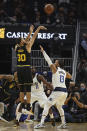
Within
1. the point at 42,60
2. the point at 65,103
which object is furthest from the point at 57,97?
the point at 42,60

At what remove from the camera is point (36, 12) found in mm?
19859

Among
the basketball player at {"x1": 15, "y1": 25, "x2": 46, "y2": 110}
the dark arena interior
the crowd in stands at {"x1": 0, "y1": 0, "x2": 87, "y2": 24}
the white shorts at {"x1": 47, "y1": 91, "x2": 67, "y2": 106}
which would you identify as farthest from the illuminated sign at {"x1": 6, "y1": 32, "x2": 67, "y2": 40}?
the white shorts at {"x1": 47, "y1": 91, "x2": 67, "y2": 106}

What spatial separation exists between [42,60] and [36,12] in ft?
12.3

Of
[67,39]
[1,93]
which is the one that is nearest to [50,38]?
[67,39]

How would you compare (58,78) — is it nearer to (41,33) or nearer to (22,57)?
(22,57)

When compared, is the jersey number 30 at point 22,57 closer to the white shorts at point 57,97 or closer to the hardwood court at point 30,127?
the white shorts at point 57,97

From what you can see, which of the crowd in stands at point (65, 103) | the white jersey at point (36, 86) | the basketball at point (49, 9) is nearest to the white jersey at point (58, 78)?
the white jersey at point (36, 86)

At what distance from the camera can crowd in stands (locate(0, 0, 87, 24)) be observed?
19.2 m

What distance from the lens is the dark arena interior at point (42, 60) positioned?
12891 millimetres

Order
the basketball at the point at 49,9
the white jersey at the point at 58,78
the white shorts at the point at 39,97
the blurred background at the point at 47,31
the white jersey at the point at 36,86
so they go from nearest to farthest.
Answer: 1. the white jersey at the point at 58,78
2. the white jersey at the point at 36,86
3. the white shorts at the point at 39,97
4. the blurred background at the point at 47,31
5. the basketball at the point at 49,9

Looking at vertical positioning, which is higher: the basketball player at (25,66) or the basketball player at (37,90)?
the basketball player at (25,66)

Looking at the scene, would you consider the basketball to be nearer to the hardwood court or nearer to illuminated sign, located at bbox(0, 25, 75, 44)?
illuminated sign, located at bbox(0, 25, 75, 44)

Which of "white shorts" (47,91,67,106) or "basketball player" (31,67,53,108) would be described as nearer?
"white shorts" (47,91,67,106)

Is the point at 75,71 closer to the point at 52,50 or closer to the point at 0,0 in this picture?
the point at 52,50
